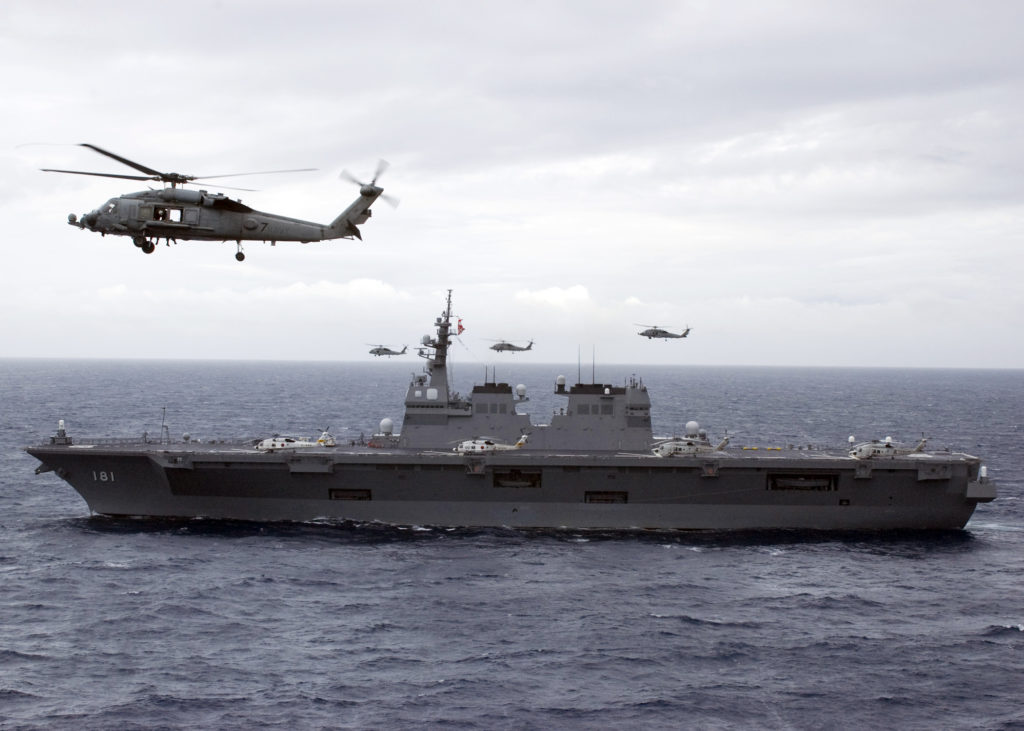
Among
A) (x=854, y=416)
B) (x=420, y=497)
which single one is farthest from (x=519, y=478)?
(x=854, y=416)

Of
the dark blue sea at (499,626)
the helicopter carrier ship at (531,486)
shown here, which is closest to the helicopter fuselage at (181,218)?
the dark blue sea at (499,626)

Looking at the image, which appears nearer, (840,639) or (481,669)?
(481,669)

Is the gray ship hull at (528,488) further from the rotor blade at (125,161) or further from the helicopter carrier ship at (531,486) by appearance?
the rotor blade at (125,161)

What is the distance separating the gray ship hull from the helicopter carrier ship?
36 millimetres

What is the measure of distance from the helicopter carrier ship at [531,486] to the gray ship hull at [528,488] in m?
0.04

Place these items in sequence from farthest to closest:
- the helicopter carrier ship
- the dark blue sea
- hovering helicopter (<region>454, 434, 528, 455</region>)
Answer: hovering helicopter (<region>454, 434, 528, 455</region>) < the helicopter carrier ship < the dark blue sea

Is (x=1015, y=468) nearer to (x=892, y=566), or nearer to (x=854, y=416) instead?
(x=892, y=566)

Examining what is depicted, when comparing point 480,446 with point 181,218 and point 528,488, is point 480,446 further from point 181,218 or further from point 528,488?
point 181,218

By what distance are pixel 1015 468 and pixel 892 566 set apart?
25703mm

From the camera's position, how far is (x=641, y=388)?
118 feet

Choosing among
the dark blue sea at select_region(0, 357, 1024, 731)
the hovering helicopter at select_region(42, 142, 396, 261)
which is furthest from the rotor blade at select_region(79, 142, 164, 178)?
the dark blue sea at select_region(0, 357, 1024, 731)

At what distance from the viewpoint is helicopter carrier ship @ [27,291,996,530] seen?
3291cm

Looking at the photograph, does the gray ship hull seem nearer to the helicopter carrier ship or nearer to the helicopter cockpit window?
the helicopter carrier ship

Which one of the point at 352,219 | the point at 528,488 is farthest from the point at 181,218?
the point at 528,488
